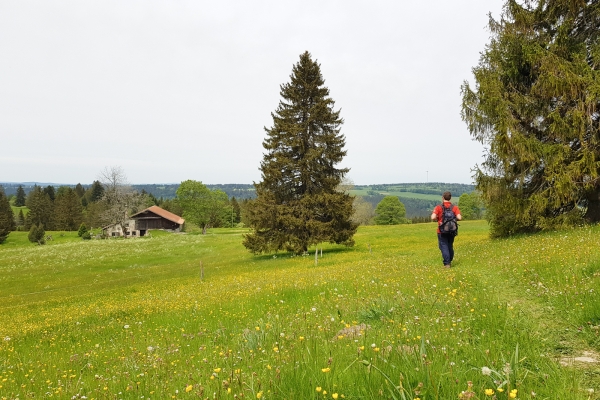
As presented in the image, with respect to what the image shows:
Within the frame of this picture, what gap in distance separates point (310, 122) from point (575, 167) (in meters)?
20.4

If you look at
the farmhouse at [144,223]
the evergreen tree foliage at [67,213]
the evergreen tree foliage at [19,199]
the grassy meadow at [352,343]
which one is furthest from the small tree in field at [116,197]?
the evergreen tree foliage at [19,199]

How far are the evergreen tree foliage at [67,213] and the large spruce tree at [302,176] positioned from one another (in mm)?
99246

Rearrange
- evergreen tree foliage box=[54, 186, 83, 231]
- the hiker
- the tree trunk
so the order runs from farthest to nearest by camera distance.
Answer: evergreen tree foliage box=[54, 186, 83, 231]
the tree trunk
the hiker

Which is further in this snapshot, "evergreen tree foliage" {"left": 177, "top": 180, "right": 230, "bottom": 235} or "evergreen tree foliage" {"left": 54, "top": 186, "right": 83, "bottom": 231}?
"evergreen tree foliage" {"left": 54, "top": 186, "right": 83, "bottom": 231}

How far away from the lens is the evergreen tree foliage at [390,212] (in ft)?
369

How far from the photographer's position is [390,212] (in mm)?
113000

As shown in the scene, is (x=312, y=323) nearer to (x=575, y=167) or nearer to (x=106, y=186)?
(x=575, y=167)

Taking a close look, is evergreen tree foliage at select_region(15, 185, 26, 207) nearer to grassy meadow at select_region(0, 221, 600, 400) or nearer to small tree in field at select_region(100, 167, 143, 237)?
small tree in field at select_region(100, 167, 143, 237)

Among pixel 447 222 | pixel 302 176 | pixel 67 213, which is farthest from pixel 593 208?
pixel 67 213

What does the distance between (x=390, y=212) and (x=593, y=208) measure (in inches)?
3767

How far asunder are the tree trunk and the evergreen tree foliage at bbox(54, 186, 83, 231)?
12260cm

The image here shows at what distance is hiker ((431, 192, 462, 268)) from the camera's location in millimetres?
12133

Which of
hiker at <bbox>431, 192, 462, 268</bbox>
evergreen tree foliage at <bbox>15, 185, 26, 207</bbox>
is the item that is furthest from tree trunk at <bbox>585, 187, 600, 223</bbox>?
evergreen tree foliage at <bbox>15, 185, 26, 207</bbox>

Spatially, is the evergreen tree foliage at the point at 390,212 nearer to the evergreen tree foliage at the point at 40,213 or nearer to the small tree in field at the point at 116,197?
the small tree in field at the point at 116,197
